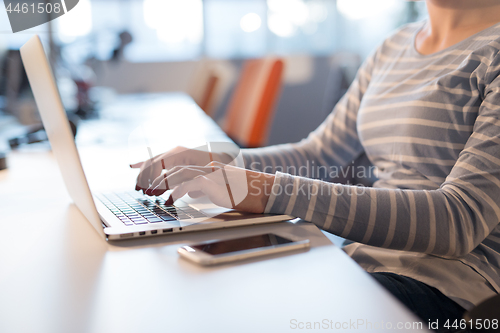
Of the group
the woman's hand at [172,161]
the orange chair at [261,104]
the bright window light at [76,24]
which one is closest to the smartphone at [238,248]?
the woman's hand at [172,161]

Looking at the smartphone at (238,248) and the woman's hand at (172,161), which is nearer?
the smartphone at (238,248)

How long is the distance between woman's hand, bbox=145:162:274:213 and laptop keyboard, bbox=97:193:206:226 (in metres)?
0.03

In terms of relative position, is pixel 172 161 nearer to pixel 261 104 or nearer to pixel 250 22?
pixel 261 104

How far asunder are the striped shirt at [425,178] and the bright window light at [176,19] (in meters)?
2.70

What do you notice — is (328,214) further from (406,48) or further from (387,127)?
(406,48)

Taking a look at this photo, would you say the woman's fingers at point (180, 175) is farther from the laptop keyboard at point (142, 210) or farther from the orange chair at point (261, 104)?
the orange chair at point (261, 104)

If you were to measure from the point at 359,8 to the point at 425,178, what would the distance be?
3.22 m

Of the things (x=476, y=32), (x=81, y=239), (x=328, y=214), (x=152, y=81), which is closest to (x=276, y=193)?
(x=328, y=214)

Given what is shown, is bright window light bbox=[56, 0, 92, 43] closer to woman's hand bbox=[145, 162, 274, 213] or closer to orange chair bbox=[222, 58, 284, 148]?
orange chair bbox=[222, 58, 284, 148]

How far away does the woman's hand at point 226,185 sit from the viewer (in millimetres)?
569

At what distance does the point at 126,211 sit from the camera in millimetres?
602

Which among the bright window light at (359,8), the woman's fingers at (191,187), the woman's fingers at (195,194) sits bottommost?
the woman's fingers at (195,194)

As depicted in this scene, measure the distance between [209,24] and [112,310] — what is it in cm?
331

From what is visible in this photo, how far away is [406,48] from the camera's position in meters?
0.90
